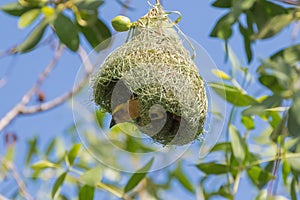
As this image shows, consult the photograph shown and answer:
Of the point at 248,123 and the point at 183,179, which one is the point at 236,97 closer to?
the point at 248,123

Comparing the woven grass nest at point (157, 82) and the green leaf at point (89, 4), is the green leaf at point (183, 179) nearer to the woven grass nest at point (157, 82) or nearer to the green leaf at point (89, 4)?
the woven grass nest at point (157, 82)

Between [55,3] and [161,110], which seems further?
[55,3]

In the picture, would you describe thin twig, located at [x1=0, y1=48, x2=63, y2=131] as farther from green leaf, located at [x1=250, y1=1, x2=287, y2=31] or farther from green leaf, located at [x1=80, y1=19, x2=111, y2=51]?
green leaf, located at [x1=250, y1=1, x2=287, y2=31]

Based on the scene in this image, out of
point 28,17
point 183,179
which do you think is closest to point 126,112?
point 28,17

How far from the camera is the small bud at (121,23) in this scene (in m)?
1.56

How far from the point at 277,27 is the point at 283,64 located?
129mm

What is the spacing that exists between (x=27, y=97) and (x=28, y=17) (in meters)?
0.46

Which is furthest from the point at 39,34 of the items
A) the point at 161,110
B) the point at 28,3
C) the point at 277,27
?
the point at 277,27

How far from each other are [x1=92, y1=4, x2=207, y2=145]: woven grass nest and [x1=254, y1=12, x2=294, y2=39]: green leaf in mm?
160

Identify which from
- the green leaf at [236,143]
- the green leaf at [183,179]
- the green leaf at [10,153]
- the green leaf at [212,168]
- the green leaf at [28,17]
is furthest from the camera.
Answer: the green leaf at [10,153]

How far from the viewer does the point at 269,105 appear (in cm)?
153

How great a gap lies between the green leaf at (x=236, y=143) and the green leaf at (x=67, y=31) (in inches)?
19.0

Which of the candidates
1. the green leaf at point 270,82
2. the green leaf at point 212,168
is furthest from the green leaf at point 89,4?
the green leaf at point 212,168

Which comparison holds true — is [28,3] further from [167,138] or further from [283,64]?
Result: [283,64]
